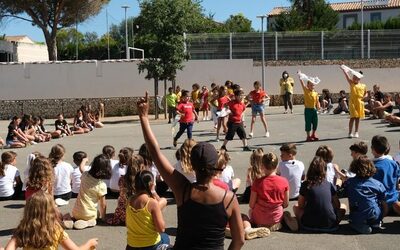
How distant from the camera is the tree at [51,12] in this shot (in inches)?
1647

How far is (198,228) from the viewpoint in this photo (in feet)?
11.5

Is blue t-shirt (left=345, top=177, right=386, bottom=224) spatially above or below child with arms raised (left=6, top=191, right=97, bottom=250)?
below

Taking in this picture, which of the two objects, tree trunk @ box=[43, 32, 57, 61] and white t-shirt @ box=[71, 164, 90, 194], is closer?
white t-shirt @ box=[71, 164, 90, 194]

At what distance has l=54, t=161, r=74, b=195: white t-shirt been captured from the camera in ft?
29.8

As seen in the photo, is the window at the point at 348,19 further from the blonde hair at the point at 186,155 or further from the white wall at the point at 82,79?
the blonde hair at the point at 186,155

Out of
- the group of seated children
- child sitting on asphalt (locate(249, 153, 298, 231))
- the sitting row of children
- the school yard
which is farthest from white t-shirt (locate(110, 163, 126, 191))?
the sitting row of children

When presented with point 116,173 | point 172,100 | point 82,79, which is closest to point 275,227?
point 116,173

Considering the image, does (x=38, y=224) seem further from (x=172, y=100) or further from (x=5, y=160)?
(x=172, y=100)

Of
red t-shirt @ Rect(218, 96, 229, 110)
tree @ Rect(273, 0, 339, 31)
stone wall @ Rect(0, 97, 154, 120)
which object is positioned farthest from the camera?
tree @ Rect(273, 0, 339, 31)

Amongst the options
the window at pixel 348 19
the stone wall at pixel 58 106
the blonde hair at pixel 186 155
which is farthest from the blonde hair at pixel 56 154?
the window at pixel 348 19

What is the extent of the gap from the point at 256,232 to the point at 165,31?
19.8 meters

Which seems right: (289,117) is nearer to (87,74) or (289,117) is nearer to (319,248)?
(87,74)

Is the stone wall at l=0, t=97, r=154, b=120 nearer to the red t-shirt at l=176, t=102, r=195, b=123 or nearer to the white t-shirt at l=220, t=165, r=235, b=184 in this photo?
the red t-shirt at l=176, t=102, r=195, b=123

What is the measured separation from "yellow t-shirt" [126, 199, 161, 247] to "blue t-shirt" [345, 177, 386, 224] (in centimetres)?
284
